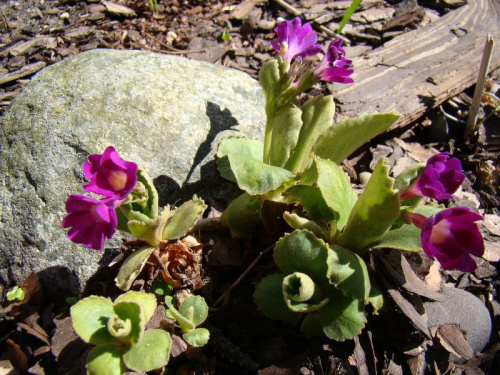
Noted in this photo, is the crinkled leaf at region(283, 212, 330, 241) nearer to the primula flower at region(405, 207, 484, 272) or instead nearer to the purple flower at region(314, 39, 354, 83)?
the primula flower at region(405, 207, 484, 272)

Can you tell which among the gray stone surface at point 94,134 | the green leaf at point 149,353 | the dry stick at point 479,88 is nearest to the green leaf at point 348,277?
the green leaf at point 149,353

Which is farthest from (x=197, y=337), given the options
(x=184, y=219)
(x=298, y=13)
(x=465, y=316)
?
(x=298, y=13)

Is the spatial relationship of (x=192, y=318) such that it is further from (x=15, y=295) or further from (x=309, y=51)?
(x=309, y=51)

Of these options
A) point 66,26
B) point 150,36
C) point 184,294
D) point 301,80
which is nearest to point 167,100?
point 301,80

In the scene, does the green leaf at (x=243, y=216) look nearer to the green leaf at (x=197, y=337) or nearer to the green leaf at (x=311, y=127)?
the green leaf at (x=311, y=127)

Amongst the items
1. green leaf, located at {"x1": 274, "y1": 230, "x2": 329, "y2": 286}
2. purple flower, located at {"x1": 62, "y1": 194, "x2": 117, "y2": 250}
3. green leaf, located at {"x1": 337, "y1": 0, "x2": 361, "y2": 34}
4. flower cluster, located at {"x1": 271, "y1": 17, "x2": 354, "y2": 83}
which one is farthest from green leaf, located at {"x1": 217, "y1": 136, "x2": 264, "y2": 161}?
green leaf, located at {"x1": 337, "y1": 0, "x2": 361, "y2": 34}

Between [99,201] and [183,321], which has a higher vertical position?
[99,201]

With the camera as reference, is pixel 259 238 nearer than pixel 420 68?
Yes
